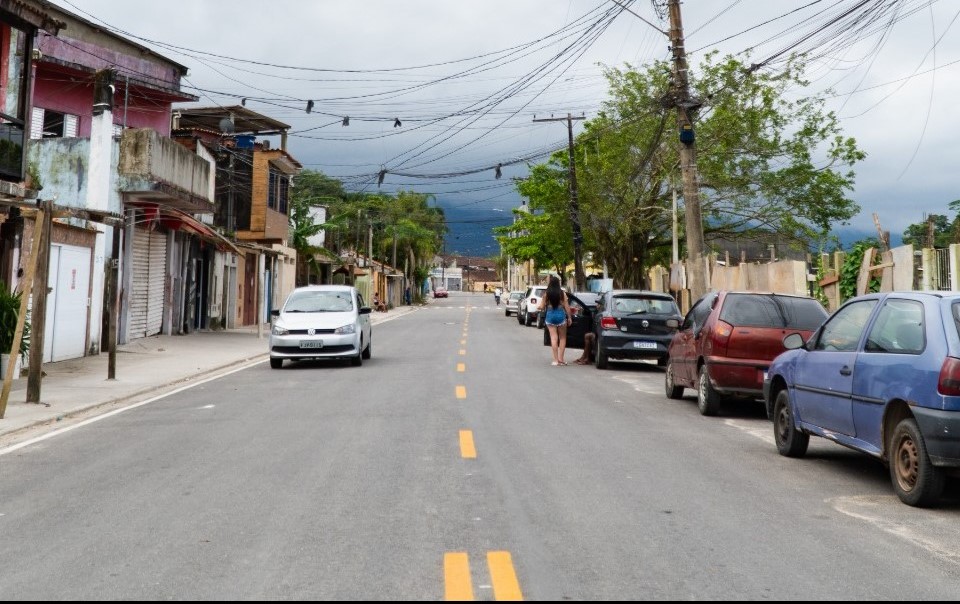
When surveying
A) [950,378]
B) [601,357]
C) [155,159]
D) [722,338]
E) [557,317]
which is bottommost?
[601,357]

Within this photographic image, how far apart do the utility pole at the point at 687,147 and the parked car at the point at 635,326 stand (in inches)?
75.7


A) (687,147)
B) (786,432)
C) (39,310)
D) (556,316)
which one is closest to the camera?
(786,432)

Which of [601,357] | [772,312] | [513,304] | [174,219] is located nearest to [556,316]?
[601,357]

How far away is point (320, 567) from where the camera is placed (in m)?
5.18

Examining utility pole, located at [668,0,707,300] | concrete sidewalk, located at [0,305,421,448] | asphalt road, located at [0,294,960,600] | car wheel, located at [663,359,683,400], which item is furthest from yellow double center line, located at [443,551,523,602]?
utility pole, located at [668,0,707,300]

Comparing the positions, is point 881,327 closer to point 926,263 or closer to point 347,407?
point 347,407

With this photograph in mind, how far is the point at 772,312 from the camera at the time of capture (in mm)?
12484

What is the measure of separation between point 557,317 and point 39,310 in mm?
10839

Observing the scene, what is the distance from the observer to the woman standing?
67.4 feet

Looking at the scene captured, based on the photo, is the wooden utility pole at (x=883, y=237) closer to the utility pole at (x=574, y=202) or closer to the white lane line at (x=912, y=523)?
the white lane line at (x=912, y=523)

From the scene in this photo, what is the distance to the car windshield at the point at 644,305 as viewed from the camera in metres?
19.6

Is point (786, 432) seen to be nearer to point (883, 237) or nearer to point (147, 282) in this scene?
point (883, 237)

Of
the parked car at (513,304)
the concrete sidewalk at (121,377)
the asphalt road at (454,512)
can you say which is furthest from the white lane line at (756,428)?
the parked car at (513,304)

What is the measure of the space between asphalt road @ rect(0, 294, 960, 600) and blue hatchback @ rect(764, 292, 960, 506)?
0.35 meters
